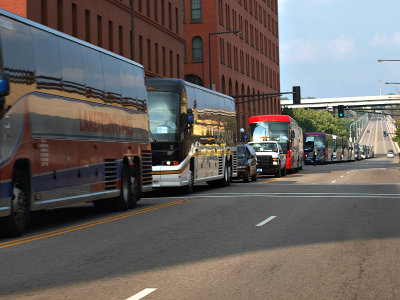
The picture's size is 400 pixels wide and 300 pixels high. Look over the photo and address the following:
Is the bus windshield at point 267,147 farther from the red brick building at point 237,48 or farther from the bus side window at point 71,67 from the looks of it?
the bus side window at point 71,67

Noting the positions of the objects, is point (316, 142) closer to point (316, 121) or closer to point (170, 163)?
point (170, 163)

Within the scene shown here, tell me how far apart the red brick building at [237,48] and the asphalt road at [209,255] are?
44148 mm

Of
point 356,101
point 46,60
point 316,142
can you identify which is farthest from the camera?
point 356,101

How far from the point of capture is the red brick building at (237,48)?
7994 centimetres

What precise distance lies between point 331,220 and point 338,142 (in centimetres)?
8586

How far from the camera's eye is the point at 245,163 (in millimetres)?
36031

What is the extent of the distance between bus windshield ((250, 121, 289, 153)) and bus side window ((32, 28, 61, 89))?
35388mm

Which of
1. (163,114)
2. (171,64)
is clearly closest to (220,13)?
(171,64)

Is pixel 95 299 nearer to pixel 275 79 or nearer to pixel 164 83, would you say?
pixel 164 83

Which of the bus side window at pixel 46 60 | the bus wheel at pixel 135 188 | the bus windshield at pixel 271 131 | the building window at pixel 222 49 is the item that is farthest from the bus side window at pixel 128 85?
the building window at pixel 222 49

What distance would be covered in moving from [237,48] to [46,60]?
7736cm

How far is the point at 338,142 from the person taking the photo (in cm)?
9975

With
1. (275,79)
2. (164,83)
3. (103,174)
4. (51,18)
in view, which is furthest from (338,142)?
(103,174)

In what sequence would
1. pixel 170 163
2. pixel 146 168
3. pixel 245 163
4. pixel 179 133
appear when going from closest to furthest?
pixel 146 168, pixel 170 163, pixel 179 133, pixel 245 163
